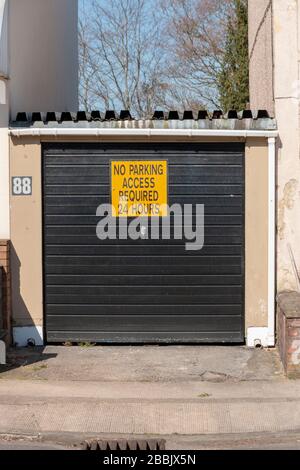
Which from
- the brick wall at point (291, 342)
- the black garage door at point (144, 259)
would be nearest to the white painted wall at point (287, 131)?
the black garage door at point (144, 259)

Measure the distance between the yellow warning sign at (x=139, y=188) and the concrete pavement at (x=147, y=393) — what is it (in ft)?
6.09

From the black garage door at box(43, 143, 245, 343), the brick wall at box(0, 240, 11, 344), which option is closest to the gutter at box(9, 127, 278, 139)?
the black garage door at box(43, 143, 245, 343)

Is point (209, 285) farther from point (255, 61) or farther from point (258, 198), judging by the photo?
point (255, 61)

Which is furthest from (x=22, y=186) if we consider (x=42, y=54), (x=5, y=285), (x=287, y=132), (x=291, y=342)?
(x=291, y=342)

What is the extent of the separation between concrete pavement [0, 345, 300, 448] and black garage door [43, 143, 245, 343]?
36cm

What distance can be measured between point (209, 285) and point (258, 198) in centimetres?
131

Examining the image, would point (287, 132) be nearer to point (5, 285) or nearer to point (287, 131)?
point (287, 131)

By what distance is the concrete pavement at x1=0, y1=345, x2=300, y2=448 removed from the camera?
6223 millimetres

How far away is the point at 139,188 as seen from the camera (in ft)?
30.2

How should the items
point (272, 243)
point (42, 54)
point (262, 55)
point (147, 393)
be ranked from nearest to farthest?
1. point (147, 393)
2. point (272, 243)
3. point (42, 54)
4. point (262, 55)

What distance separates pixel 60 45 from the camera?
40.6 ft

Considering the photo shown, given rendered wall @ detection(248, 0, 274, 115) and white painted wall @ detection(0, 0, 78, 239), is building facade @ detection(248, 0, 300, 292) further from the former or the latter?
white painted wall @ detection(0, 0, 78, 239)

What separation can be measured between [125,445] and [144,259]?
3674mm

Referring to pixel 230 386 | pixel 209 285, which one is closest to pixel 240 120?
pixel 209 285
